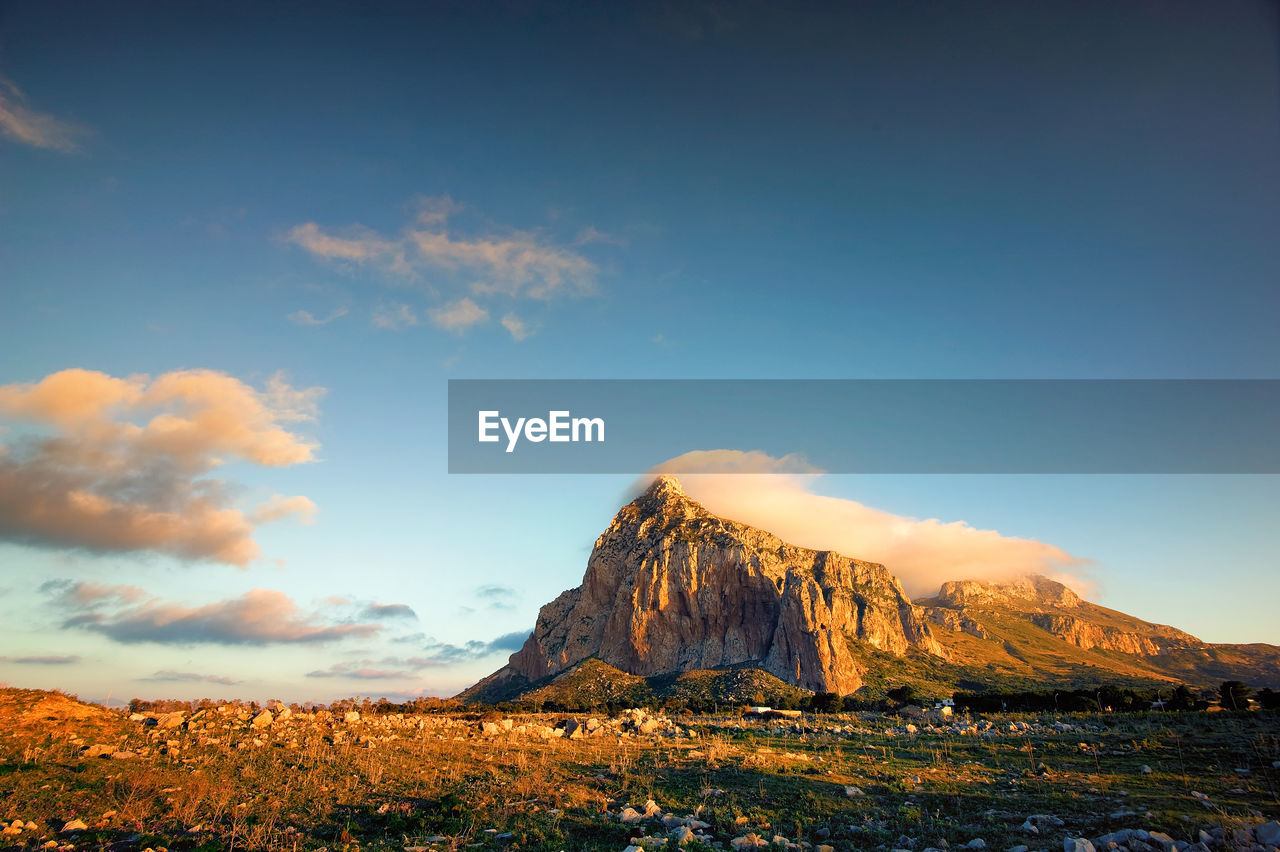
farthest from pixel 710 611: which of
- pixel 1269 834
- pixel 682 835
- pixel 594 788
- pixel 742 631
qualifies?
pixel 1269 834

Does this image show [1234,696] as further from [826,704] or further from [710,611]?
[710,611]

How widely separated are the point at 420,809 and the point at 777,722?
41751mm

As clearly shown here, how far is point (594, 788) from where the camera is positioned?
21.8 metres

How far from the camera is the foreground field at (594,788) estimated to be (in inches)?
597

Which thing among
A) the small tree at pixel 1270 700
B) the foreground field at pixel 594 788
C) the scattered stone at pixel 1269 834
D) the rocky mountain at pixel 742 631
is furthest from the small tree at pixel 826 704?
the rocky mountain at pixel 742 631

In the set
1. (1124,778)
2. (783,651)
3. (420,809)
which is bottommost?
(783,651)

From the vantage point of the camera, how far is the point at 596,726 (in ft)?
135

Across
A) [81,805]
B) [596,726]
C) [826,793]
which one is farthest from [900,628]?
[81,805]

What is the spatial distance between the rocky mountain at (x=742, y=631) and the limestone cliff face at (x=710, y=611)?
0.38 meters

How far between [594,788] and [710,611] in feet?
480

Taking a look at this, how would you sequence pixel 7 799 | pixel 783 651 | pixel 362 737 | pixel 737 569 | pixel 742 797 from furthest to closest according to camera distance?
pixel 737 569 → pixel 783 651 → pixel 362 737 → pixel 742 797 → pixel 7 799

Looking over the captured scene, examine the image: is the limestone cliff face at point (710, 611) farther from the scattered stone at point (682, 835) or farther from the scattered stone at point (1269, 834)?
the scattered stone at point (682, 835)

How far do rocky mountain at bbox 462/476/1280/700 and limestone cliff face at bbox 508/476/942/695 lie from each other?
1.23 ft

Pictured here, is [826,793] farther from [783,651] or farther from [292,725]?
[783,651]
